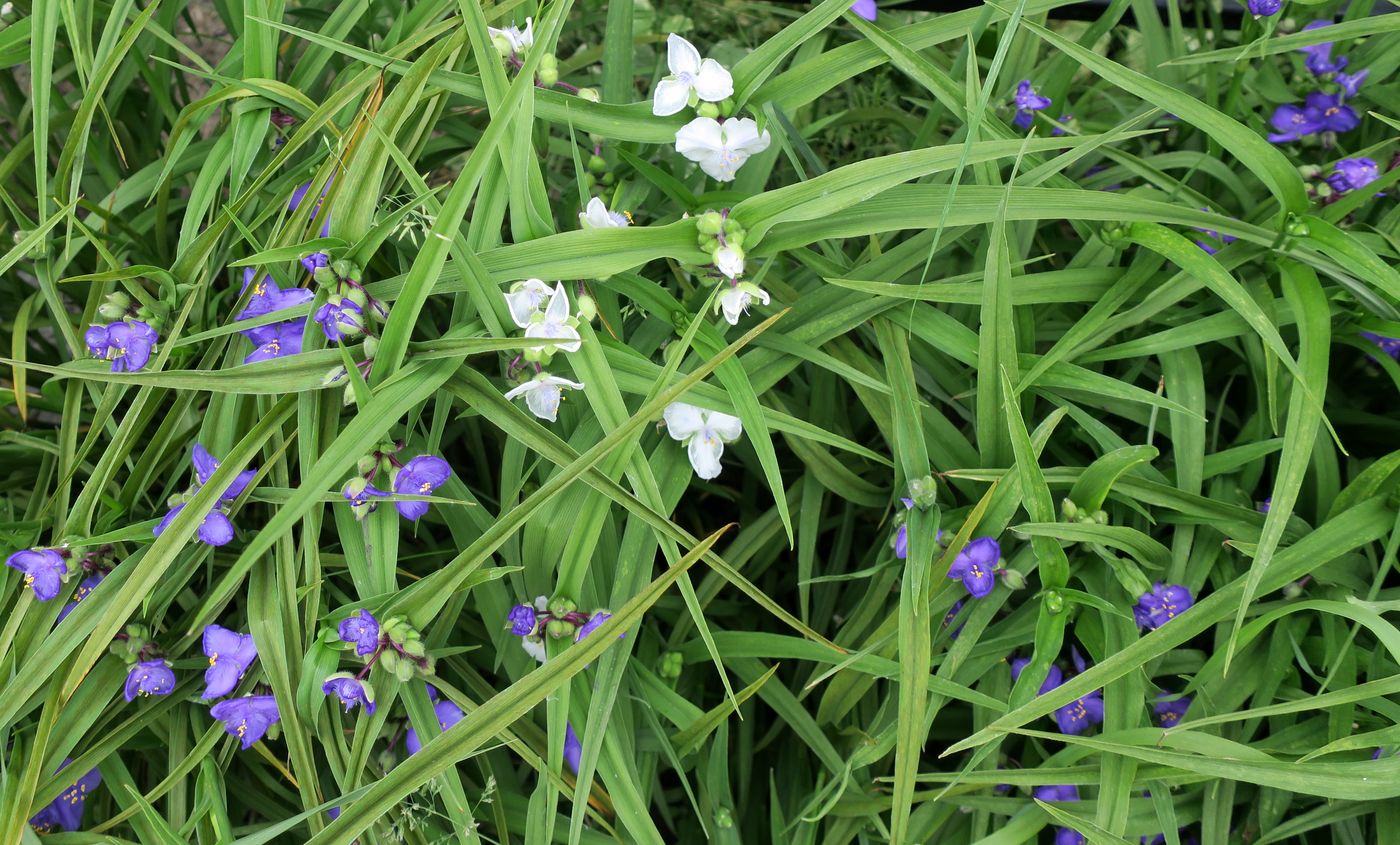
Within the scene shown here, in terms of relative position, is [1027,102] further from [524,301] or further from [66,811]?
[66,811]

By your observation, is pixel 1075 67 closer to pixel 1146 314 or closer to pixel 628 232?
pixel 1146 314

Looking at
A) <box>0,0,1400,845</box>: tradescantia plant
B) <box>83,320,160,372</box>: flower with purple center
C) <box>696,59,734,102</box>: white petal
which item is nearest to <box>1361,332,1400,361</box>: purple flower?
<box>0,0,1400,845</box>: tradescantia plant

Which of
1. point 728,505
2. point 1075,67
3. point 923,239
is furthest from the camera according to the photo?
point 728,505

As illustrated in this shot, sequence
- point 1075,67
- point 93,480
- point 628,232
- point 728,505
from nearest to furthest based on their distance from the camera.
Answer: point 628,232 < point 93,480 < point 1075,67 < point 728,505

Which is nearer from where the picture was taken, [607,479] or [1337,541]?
[607,479]

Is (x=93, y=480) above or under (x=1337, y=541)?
above

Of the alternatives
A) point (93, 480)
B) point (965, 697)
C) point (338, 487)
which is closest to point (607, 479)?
point (338, 487)

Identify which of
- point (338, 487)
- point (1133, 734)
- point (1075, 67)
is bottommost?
point (1133, 734)

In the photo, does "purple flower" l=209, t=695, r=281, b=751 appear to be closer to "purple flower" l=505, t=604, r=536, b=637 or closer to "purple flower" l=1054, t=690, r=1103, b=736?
"purple flower" l=505, t=604, r=536, b=637
